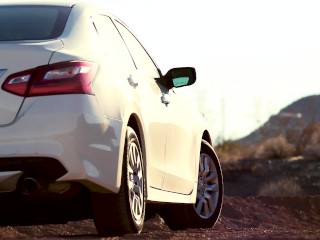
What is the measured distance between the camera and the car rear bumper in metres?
7.91

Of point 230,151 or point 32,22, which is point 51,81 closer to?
point 32,22

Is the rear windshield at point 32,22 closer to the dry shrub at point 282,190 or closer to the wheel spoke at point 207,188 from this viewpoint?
the wheel spoke at point 207,188

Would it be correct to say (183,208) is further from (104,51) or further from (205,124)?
(104,51)

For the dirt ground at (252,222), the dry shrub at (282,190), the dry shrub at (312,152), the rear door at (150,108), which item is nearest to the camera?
the rear door at (150,108)

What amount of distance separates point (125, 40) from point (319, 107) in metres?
74.6

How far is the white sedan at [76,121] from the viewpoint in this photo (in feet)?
26.1

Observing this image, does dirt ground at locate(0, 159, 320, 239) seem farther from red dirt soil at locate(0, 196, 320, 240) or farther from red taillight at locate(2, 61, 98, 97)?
red taillight at locate(2, 61, 98, 97)

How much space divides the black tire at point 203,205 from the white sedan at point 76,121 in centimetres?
129

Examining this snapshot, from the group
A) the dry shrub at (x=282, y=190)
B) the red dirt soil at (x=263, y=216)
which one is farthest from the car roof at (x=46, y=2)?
the dry shrub at (x=282, y=190)

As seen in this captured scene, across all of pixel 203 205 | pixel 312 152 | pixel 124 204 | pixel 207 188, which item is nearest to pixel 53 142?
pixel 124 204

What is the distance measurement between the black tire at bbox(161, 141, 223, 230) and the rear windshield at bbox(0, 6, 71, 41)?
293cm

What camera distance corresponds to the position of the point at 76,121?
26.2 feet

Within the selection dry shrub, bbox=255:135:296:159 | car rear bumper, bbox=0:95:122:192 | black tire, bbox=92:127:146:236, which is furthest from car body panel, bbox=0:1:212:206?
dry shrub, bbox=255:135:296:159

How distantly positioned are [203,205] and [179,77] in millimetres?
1475
